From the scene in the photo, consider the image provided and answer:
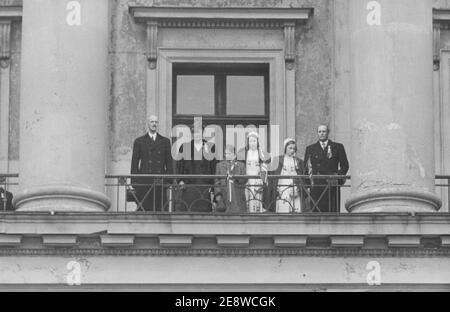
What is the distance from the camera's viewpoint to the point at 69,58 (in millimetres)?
43844

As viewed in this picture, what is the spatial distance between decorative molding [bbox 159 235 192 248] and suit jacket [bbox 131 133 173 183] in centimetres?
217

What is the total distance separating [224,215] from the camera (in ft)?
139

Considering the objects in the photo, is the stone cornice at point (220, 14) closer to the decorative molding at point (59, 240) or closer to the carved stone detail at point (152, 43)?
the carved stone detail at point (152, 43)

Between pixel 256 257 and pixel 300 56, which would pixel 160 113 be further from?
pixel 256 257

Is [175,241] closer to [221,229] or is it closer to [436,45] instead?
[221,229]

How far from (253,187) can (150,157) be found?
2.11 metres

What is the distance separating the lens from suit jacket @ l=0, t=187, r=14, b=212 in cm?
4444

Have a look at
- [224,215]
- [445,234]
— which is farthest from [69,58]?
[445,234]

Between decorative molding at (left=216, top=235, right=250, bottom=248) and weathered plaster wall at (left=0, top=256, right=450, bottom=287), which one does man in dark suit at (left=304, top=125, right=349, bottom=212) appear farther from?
decorative molding at (left=216, top=235, right=250, bottom=248)

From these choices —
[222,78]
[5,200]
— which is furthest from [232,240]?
[222,78]

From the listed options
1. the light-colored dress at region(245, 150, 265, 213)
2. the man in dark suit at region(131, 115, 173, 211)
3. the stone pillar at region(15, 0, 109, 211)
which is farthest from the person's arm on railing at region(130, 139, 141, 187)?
the light-colored dress at region(245, 150, 265, 213)

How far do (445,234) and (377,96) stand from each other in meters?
3.10
